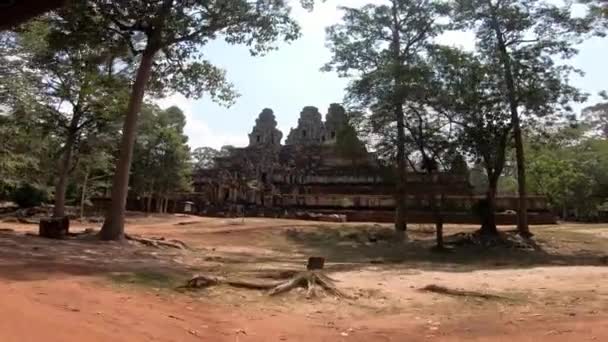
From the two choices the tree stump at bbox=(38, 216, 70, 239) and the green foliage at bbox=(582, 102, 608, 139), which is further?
the green foliage at bbox=(582, 102, 608, 139)

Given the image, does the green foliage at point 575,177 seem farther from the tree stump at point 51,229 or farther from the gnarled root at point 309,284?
the gnarled root at point 309,284

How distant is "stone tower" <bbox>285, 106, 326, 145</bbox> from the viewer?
1943 inches

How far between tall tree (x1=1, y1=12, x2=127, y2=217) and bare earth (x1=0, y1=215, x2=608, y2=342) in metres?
6.78

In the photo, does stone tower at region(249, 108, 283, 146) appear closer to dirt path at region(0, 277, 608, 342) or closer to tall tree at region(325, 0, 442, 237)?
tall tree at region(325, 0, 442, 237)

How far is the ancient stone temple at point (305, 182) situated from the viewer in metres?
34.0

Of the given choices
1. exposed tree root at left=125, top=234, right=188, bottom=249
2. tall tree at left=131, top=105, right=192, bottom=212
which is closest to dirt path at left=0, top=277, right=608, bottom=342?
exposed tree root at left=125, top=234, right=188, bottom=249

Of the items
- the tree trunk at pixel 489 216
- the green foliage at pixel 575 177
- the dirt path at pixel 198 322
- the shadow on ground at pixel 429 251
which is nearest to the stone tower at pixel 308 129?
the green foliage at pixel 575 177

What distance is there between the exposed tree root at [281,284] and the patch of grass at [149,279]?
436 millimetres

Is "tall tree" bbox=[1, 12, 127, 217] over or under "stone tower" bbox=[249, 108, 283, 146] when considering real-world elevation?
under

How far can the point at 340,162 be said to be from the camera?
43.0 metres

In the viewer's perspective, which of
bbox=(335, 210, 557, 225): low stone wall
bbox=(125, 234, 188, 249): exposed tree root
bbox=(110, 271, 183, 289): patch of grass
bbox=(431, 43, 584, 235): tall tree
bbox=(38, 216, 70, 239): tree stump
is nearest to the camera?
bbox=(110, 271, 183, 289): patch of grass

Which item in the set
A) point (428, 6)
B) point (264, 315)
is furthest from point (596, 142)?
point (264, 315)

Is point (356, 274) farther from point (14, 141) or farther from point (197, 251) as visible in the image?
point (14, 141)

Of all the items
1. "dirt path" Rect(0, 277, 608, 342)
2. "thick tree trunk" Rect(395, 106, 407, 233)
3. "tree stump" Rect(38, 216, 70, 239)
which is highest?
"thick tree trunk" Rect(395, 106, 407, 233)
